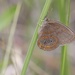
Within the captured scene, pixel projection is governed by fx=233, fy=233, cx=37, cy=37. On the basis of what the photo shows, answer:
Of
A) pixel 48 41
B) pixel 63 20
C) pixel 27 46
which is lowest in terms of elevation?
pixel 27 46

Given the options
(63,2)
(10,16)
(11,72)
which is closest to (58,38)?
(63,2)

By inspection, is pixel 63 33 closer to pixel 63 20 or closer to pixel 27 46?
pixel 63 20

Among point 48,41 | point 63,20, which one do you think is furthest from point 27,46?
point 63,20

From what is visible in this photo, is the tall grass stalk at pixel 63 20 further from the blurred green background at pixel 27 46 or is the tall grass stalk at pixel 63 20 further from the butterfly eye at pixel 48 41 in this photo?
the blurred green background at pixel 27 46

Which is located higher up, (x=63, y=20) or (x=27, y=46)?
(x=63, y=20)

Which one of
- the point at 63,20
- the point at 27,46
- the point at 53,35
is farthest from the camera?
the point at 27,46

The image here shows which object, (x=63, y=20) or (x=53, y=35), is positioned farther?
(x=53, y=35)

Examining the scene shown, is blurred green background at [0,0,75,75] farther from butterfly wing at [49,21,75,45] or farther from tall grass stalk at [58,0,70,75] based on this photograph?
tall grass stalk at [58,0,70,75]

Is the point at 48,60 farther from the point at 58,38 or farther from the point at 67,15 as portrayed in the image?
the point at 67,15
